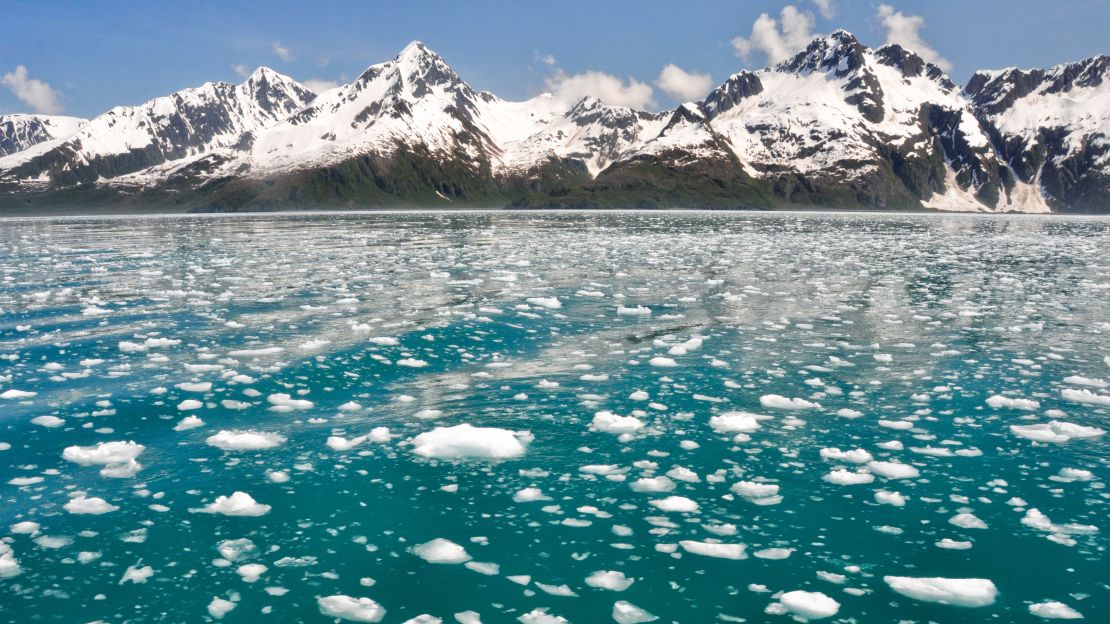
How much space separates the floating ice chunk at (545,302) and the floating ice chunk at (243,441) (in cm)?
1266

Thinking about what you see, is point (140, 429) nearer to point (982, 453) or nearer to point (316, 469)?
point (316, 469)

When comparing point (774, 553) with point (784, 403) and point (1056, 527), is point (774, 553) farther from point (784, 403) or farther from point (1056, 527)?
point (784, 403)

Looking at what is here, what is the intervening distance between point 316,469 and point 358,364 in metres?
5.96

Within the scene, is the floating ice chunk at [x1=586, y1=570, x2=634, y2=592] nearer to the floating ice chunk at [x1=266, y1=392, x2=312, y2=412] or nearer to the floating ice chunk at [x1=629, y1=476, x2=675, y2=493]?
the floating ice chunk at [x1=629, y1=476, x2=675, y2=493]

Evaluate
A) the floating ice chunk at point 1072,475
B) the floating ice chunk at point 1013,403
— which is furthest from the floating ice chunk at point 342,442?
the floating ice chunk at point 1013,403

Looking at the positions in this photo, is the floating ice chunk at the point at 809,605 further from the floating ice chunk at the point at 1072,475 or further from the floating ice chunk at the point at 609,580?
the floating ice chunk at the point at 1072,475

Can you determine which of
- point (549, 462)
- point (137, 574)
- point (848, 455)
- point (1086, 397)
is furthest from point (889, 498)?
point (137, 574)

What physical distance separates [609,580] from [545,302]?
671 inches

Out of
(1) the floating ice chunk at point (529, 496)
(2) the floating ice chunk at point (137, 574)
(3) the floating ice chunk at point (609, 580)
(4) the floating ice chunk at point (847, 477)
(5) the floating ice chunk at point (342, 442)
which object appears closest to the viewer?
(3) the floating ice chunk at point (609, 580)

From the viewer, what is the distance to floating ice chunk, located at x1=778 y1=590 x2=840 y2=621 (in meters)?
6.44

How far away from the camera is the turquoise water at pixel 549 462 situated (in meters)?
6.90

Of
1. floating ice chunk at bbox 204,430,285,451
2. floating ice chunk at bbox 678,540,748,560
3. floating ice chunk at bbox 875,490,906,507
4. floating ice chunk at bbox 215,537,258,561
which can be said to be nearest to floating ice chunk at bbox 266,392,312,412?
floating ice chunk at bbox 204,430,285,451

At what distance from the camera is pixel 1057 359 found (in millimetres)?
15938

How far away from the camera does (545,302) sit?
23.8m
